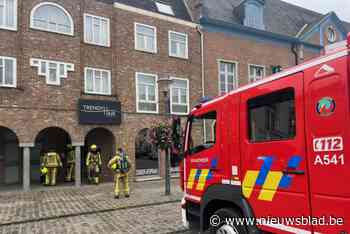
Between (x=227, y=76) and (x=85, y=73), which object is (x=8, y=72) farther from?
(x=227, y=76)

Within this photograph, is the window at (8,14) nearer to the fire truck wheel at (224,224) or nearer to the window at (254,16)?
the fire truck wheel at (224,224)

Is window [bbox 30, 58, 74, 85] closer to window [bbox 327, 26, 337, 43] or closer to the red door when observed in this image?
the red door

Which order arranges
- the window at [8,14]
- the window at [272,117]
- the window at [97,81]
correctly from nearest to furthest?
the window at [272,117]
the window at [8,14]
the window at [97,81]

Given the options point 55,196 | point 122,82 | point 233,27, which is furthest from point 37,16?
point 233,27

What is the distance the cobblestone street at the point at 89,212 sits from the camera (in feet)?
23.0

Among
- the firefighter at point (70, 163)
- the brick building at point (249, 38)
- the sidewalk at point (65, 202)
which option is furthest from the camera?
the brick building at point (249, 38)

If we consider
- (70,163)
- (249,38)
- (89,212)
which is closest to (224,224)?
(89,212)

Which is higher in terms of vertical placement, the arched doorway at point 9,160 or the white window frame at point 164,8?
the white window frame at point 164,8

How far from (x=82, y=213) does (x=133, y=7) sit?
38.6 ft

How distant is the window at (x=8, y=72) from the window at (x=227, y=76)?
11.8 metres

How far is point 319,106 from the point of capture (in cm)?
300

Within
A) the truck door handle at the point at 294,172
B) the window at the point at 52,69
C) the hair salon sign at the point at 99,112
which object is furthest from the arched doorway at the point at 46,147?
the truck door handle at the point at 294,172

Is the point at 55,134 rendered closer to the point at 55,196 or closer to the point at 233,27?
the point at 55,196

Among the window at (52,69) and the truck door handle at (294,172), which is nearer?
the truck door handle at (294,172)
